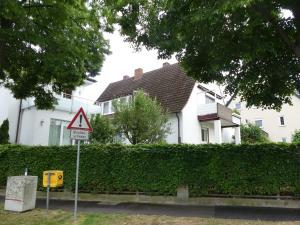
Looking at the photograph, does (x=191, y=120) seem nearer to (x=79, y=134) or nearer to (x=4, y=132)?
(x=4, y=132)

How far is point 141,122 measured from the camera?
18.2 m

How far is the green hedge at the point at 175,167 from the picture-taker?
10875mm

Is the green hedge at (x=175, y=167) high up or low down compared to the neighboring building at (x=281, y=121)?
down

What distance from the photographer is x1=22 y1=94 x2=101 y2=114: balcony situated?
69.7 feet

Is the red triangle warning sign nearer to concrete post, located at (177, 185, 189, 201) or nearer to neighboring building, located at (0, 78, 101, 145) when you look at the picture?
concrete post, located at (177, 185, 189, 201)

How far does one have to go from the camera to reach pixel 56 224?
8.35 metres

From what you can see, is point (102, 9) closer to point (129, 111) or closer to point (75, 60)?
point (75, 60)

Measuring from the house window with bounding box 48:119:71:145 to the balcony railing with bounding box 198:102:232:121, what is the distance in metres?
11.2

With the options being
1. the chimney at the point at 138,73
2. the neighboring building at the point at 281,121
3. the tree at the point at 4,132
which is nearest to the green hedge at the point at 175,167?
the tree at the point at 4,132

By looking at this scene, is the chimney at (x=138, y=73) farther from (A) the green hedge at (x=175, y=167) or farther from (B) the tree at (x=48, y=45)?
(A) the green hedge at (x=175, y=167)

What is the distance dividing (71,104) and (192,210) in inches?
604

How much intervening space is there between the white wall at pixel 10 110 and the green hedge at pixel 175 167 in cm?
748

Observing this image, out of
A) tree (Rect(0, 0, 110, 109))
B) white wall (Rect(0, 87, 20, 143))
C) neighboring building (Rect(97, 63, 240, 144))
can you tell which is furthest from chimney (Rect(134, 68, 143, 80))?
tree (Rect(0, 0, 110, 109))

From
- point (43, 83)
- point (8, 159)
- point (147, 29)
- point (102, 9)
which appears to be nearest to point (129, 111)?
point (43, 83)
